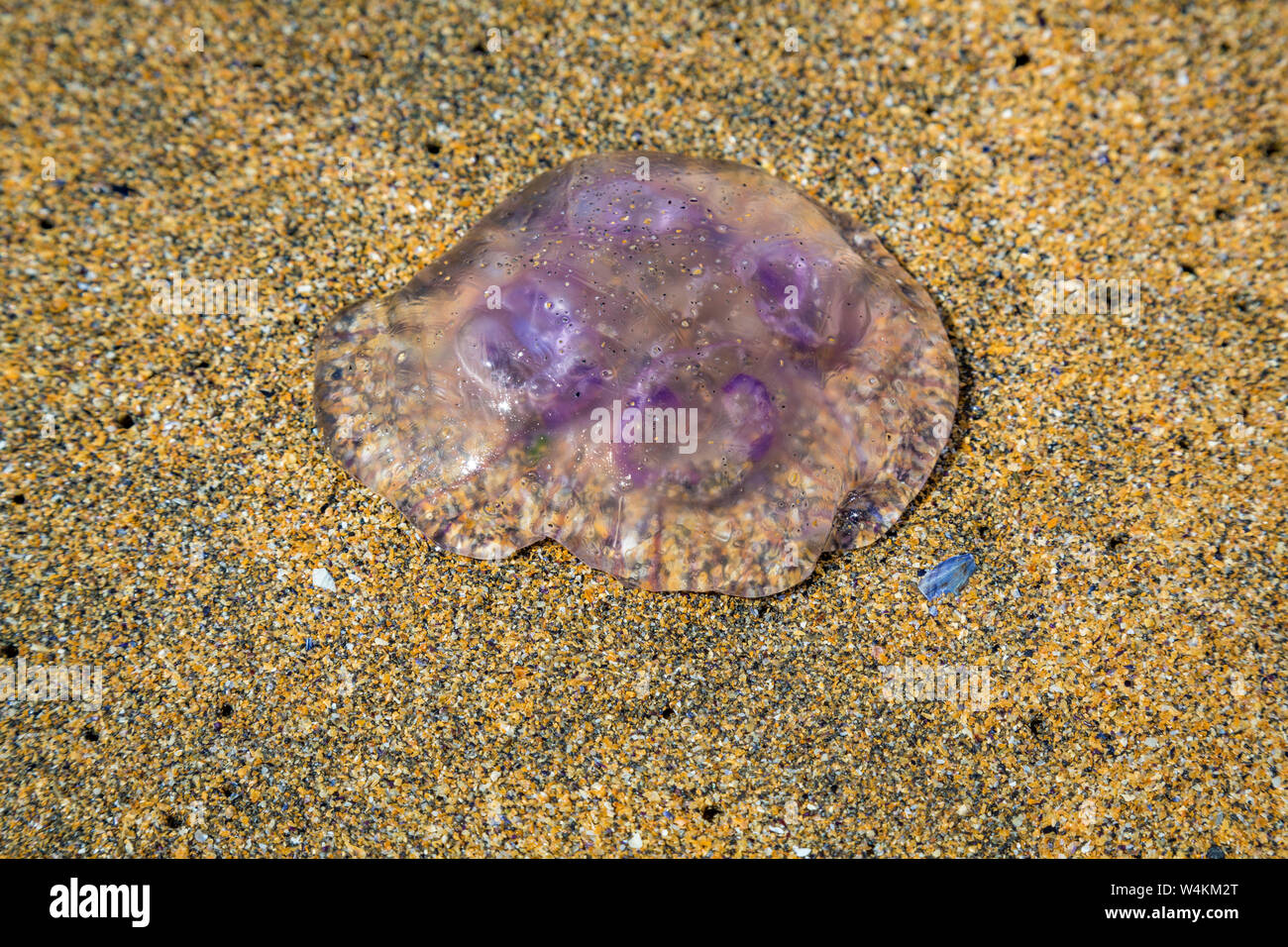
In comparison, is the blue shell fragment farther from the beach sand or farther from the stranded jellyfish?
the stranded jellyfish

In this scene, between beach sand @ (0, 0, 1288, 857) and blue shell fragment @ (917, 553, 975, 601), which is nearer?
beach sand @ (0, 0, 1288, 857)

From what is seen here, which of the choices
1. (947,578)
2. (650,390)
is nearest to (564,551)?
(650,390)

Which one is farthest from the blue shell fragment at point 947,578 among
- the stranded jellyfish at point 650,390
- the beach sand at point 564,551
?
the stranded jellyfish at point 650,390

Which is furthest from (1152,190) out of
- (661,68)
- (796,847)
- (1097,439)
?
(796,847)

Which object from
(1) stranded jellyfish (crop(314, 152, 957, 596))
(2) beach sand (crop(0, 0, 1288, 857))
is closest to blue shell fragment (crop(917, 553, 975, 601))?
(2) beach sand (crop(0, 0, 1288, 857))

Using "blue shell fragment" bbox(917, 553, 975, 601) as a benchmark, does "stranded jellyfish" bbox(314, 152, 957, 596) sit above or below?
above

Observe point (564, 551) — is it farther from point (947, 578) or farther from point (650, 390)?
point (947, 578)

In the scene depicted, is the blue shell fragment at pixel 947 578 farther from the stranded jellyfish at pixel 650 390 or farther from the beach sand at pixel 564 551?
the stranded jellyfish at pixel 650 390
